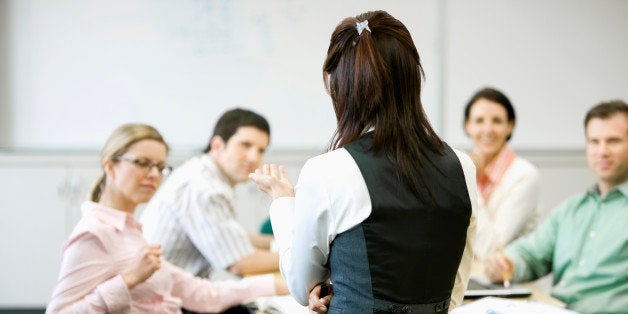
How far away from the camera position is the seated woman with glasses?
1859 millimetres

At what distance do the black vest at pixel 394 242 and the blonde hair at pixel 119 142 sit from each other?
2.93ft

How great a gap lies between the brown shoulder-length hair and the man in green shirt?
3.96ft

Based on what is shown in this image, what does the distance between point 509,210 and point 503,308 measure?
109cm

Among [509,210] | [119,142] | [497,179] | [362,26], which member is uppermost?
[362,26]

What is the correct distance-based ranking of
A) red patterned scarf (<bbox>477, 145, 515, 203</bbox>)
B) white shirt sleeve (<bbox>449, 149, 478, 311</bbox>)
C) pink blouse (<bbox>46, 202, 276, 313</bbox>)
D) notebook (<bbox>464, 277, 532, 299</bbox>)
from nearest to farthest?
white shirt sleeve (<bbox>449, 149, 478, 311</bbox>) → pink blouse (<bbox>46, 202, 276, 313</bbox>) → notebook (<bbox>464, 277, 532, 299</bbox>) → red patterned scarf (<bbox>477, 145, 515, 203</bbox>)

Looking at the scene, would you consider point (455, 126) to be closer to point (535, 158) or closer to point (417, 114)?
point (535, 158)

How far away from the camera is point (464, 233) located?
1.49 m

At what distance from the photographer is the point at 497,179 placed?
3.21m

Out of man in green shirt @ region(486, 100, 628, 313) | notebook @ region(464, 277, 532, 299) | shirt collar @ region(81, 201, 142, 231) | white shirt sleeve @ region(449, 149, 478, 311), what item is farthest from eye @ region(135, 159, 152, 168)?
man in green shirt @ region(486, 100, 628, 313)

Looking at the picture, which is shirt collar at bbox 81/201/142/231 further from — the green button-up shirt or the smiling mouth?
the green button-up shirt

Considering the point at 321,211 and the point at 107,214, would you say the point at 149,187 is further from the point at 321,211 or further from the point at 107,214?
the point at 321,211

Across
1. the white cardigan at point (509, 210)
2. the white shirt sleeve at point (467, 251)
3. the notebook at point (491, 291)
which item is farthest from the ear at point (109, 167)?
the white cardigan at point (509, 210)

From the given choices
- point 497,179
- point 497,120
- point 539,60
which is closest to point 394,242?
point 497,179

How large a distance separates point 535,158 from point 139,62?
8.56 feet
